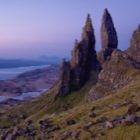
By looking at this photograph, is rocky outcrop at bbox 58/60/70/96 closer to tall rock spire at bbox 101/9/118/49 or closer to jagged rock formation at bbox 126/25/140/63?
jagged rock formation at bbox 126/25/140/63

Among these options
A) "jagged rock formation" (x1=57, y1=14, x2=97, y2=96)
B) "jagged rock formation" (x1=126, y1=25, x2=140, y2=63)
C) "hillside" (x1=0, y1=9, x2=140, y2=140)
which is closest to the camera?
"hillside" (x1=0, y1=9, x2=140, y2=140)

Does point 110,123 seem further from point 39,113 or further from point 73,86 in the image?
point 73,86

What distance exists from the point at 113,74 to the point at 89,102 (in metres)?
15.8

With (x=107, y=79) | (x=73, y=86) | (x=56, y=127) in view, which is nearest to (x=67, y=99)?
(x=73, y=86)

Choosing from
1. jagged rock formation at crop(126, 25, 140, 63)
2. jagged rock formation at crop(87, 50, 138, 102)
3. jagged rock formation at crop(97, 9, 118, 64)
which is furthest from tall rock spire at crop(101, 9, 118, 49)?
jagged rock formation at crop(87, 50, 138, 102)

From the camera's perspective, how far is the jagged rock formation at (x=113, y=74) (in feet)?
393

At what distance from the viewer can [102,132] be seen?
1993 inches

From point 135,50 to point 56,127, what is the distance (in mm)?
105741

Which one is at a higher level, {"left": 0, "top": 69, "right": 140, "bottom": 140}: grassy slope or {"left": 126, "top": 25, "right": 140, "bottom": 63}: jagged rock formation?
{"left": 126, "top": 25, "right": 140, "bottom": 63}: jagged rock formation

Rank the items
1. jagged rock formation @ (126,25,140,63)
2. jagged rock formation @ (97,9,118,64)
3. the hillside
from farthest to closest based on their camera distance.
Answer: jagged rock formation @ (97,9,118,64) < jagged rock formation @ (126,25,140,63) < the hillside

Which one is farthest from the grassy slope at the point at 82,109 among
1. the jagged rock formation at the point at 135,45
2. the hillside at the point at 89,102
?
the jagged rock formation at the point at 135,45

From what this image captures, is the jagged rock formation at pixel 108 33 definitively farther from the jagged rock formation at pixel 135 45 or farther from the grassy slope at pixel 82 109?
the grassy slope at pixel 82 109

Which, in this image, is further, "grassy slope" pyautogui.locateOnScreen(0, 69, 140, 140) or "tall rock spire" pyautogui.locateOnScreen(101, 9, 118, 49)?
"tall rock spire" pyautogui.locateOnScreen(101, 9, 118, 49)

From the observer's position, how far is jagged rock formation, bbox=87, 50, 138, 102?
393ft
